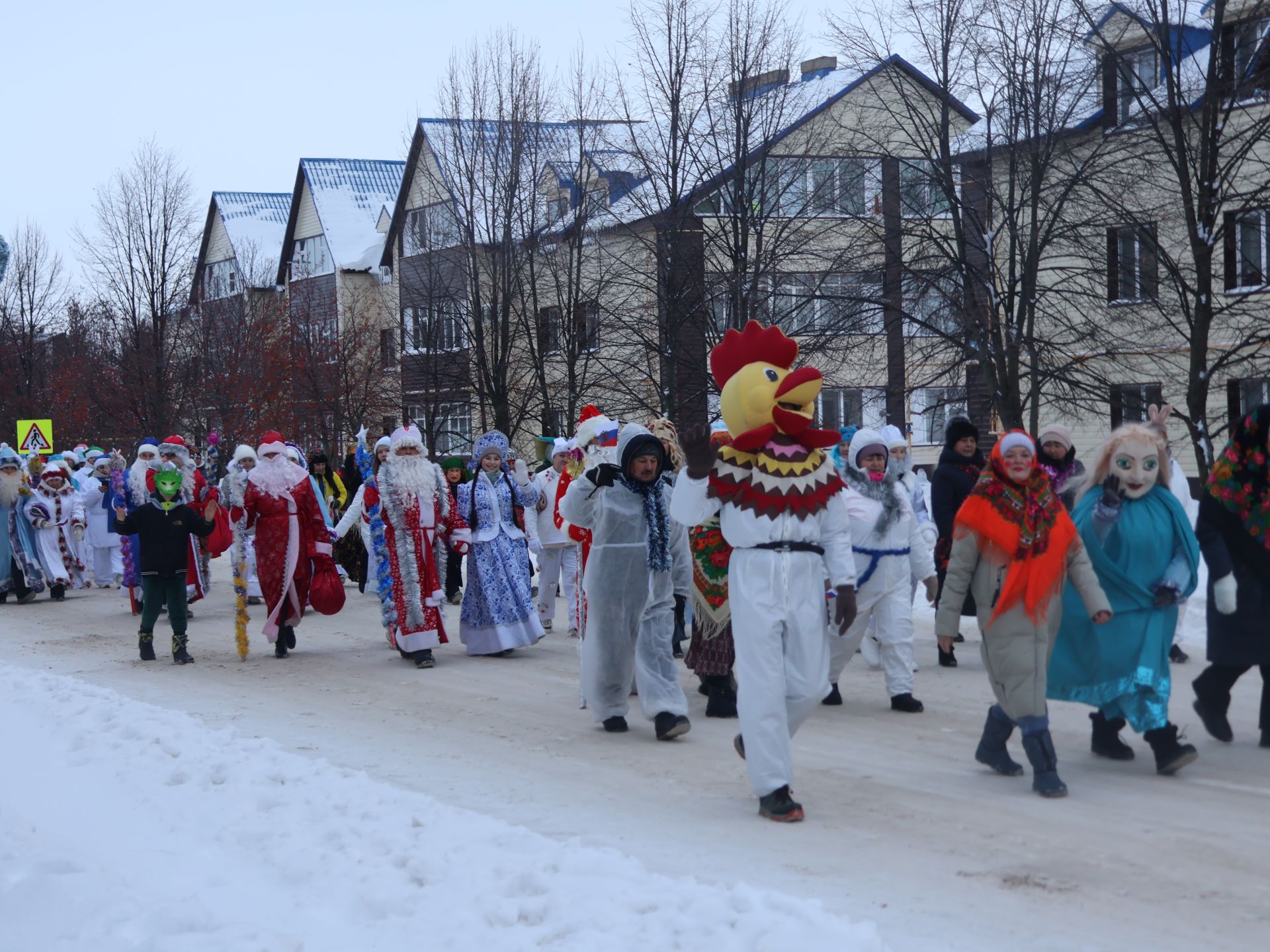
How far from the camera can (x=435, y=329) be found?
3203 centimetres

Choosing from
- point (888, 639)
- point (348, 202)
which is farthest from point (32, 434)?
point (348, 202)

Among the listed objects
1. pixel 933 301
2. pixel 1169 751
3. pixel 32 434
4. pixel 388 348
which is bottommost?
pixel 1169 751

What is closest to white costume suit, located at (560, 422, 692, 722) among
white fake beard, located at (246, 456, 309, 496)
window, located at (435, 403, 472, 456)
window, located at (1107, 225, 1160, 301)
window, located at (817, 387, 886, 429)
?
white fake beard, located at (246, 456, 309, 496)

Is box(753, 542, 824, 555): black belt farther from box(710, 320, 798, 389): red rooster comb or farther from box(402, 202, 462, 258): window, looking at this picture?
box(402, 202, 462, 258): window

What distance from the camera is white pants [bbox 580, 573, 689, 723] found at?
8.88 meters

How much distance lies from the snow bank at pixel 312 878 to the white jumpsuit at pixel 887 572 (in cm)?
307

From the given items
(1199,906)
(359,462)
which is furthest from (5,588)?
(1199,906)

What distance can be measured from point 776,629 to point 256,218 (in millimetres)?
57514

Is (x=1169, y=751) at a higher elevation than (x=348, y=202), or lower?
lower

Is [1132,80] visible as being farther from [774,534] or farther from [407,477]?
[774,534]

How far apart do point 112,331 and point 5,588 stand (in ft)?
62.4

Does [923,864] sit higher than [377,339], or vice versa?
[377,339]

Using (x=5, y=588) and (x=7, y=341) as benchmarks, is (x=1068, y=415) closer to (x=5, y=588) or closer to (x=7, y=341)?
(x=5, y=588)

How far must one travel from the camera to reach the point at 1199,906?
5.31m
